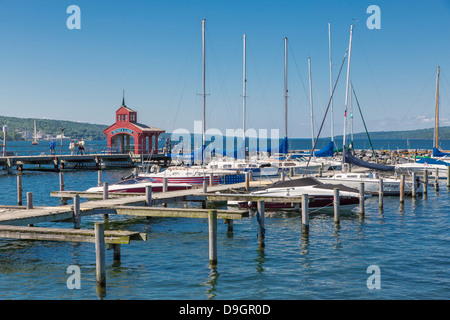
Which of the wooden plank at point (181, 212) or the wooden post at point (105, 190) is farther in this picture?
the wooden post at point (105, 190)

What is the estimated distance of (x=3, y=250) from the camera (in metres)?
19.5

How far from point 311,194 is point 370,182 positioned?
8117 mm

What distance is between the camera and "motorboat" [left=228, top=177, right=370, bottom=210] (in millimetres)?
26453

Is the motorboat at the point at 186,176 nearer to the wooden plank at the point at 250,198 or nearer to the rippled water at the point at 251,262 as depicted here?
the wooden plank at the point at 250,198

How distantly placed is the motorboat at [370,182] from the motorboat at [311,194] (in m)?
5.43

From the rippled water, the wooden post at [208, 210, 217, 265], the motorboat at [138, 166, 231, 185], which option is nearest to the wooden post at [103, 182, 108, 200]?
the rippled water

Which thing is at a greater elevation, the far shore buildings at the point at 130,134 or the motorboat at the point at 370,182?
the far shore buildings at the point at 130,134

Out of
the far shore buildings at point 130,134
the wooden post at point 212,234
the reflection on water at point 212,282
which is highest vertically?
the far shore buildings at point 130,134

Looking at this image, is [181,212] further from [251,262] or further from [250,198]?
[250,198]

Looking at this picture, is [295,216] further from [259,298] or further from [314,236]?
[259,298]

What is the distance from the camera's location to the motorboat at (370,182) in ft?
109

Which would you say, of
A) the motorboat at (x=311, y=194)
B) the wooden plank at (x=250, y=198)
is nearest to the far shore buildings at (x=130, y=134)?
the motorboat at (x=311, y=194)

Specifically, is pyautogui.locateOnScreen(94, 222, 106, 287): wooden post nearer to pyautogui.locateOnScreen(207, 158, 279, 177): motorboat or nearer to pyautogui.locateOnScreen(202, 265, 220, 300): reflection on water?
pyautogui.locateOnScreen(202, 265, 220, 300): reflection on water

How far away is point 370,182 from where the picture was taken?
33.2 m
